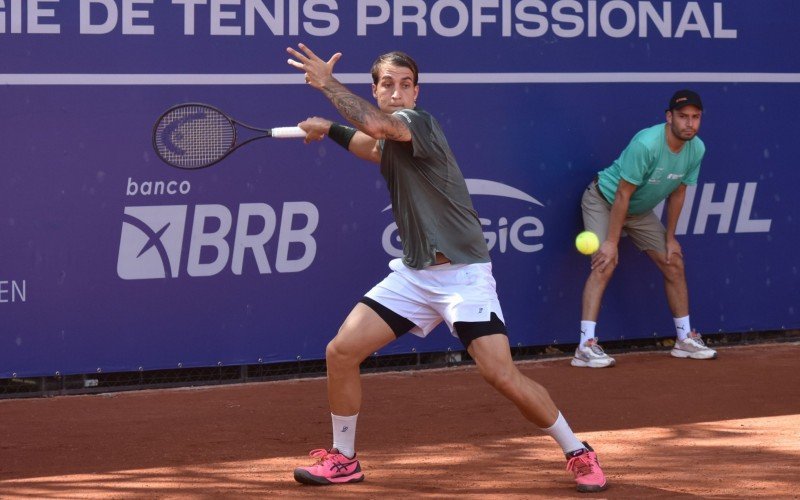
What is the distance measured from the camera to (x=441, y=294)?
474 centimetres

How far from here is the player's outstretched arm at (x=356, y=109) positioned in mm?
4293

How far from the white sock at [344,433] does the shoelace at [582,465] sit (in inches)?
33.5

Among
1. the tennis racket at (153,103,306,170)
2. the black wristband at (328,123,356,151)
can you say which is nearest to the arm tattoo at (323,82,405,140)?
the black wristband at (328,123,356,151)

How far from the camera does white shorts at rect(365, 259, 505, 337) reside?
15.4 ft

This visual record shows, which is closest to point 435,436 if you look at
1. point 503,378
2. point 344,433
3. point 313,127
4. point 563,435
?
point 344,433

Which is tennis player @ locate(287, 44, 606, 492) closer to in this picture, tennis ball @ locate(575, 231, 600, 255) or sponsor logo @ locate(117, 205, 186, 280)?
sponsor logo @ locate(117, 205, 186, 280)

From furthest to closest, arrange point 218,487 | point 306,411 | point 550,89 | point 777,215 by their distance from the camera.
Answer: point 777,215 → point 550,89 → point 306,411 → point 218,487

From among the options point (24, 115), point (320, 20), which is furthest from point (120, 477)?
point (320, 20)

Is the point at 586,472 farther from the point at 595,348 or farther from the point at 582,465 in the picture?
the point at 595,348

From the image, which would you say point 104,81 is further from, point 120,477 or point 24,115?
point 120,477

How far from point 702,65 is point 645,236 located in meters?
1.18

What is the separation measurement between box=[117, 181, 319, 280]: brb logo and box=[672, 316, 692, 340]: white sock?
7.71 feet

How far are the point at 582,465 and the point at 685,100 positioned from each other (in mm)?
3281

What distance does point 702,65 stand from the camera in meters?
7.97
